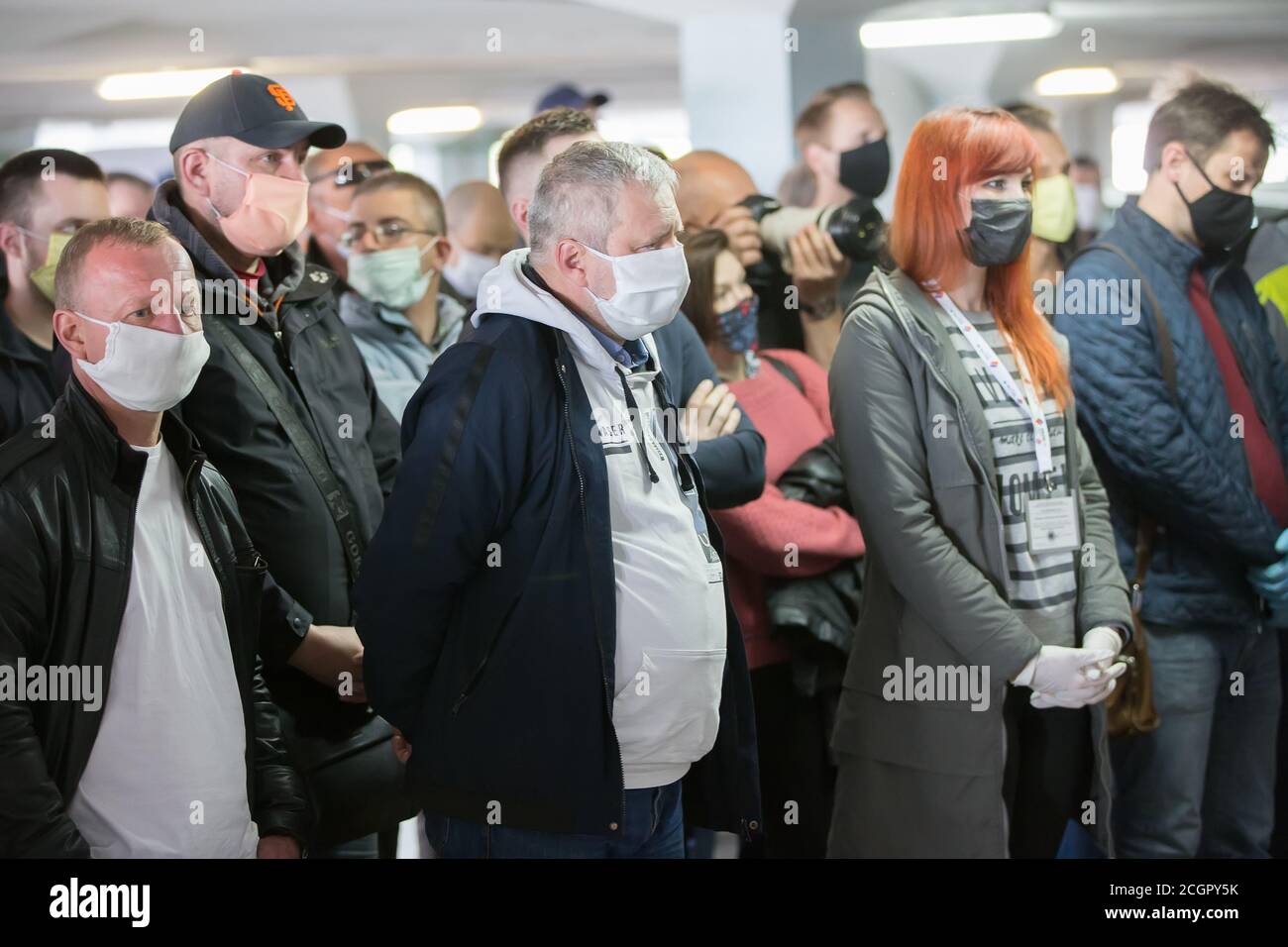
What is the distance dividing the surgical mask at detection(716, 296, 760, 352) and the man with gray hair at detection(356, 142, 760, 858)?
0.75 meters

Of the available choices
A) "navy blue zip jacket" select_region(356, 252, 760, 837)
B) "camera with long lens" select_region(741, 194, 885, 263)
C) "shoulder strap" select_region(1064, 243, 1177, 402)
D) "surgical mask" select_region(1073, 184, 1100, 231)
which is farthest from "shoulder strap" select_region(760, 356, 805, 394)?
"surgical mask" select_region(1073, 184, 1100, 231)

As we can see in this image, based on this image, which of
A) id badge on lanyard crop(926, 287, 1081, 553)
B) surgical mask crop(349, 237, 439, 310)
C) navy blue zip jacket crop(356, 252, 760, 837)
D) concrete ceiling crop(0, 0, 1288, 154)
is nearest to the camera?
navy blue zip jacket crop(356, 252, 760, 837)

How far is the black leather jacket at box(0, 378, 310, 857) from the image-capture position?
1764 mm

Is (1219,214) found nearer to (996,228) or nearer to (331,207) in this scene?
(996,228)

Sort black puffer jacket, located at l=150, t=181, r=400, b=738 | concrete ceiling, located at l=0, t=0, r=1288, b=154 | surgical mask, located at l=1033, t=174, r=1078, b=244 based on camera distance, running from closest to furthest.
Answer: black puffer jacket, located at l=150, t=181, r=400, b=738
surgical mask, located at l=1033, t=174, r=1078, b=244
concrete ceiling, located at l=0, t=0, r=1288, b=154

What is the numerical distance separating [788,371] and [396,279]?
1.00 meters

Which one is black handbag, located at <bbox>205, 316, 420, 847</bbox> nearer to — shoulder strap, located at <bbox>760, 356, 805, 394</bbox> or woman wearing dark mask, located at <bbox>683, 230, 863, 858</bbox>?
woman wearing dark mask, located at <bbox>683, 230, 863, 858</bbox>

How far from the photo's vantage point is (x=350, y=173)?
3.48 meters

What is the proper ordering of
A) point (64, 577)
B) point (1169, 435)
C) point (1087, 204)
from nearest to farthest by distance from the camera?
point (64, 577) < point (1169, 435) < point (1087, 204)

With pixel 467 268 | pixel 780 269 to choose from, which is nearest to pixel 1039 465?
pixel 780 269

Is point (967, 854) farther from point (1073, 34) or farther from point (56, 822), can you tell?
point (1073, 34)

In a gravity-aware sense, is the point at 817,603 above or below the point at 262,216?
below

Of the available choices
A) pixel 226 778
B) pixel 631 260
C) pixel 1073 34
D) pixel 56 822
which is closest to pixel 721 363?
pixel 631 260
